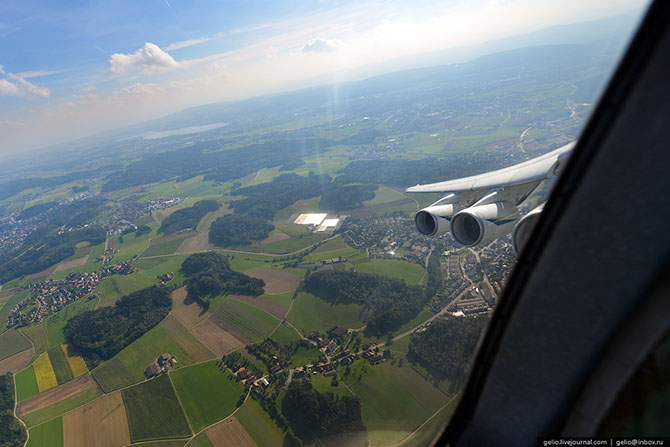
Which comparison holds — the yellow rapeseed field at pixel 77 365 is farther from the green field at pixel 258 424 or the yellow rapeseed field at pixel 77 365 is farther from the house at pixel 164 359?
the green field at pixel 258 424

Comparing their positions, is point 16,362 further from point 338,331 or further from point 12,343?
point 338,331

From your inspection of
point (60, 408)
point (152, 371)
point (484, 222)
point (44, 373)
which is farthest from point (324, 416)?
point (44, 373)

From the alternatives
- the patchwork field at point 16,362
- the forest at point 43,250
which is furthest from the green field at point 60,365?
the forest at point 43,250

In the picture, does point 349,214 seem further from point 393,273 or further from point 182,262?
point 182,262

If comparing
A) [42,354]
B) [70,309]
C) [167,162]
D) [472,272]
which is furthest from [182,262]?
[167,162]

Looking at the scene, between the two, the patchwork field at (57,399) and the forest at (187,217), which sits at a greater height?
the patchwork field at (57,399)
